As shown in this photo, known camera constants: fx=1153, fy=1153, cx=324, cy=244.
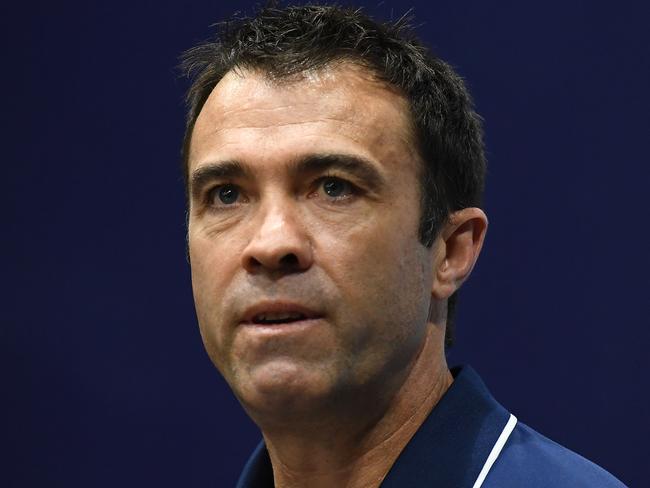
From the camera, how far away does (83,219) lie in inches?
90.8

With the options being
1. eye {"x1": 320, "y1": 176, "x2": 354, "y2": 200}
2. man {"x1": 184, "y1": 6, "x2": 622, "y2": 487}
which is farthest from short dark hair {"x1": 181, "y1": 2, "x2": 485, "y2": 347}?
eye {"x1": 320, "y1": 176, "x2": 354, "y2": 200}

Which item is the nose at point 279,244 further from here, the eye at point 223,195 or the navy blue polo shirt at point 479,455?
the navy blue polo shirt at point 479,455

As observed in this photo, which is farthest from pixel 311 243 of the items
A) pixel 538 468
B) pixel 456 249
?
pixel 538 468

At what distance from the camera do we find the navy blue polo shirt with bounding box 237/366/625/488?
1.32 metres

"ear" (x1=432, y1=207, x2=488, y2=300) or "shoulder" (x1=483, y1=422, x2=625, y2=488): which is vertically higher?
"ear" (x1=432, y1=207, x2=488, y2=300)

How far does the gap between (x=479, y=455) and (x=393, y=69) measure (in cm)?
47

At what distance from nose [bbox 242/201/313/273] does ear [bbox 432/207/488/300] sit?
21cm

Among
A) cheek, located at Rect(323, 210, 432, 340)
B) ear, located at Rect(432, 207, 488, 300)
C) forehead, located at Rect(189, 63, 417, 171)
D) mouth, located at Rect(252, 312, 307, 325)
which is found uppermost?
forehead, located at Rect(189, 63, 417, 171)

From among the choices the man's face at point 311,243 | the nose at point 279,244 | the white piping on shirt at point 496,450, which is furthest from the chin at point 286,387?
the white piping on shirt at point 496,450

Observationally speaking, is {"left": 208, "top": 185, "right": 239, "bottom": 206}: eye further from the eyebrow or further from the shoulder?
the shoulder

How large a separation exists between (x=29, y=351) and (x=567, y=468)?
1312 millimetres

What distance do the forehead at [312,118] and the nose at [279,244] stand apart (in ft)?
0.23

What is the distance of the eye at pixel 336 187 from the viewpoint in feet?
4.26

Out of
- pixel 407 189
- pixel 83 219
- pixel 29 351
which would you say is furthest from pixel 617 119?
pixel 29 351
